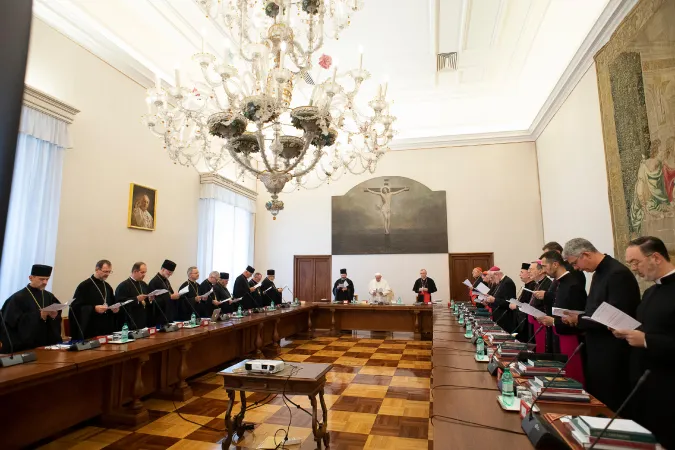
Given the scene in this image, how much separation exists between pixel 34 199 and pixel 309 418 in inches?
174

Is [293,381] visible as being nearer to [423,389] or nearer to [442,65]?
[423,389]

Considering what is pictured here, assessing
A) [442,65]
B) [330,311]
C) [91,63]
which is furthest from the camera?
[330,311]

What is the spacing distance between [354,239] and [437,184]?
2.61 meters

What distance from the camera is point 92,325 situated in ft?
16.0

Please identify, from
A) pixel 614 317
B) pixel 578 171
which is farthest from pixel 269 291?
pixel 614 317

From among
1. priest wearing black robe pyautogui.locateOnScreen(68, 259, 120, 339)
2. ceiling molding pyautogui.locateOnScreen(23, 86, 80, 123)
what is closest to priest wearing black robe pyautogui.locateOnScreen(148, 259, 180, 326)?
priest wearing black robe pyautogui.locateOnScreen(68, 259, 120, 339)

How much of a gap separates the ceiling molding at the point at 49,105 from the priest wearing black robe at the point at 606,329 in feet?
20.0

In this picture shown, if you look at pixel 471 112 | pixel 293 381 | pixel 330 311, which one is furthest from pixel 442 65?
pixel 293 381

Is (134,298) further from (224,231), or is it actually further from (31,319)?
(224,231)

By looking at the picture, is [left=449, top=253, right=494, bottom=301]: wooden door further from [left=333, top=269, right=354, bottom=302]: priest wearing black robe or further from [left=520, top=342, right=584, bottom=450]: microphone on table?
[left=520, top=342, right=584, bottom=450]: microphone on table

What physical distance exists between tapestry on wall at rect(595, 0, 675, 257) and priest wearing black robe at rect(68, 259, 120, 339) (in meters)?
6.13

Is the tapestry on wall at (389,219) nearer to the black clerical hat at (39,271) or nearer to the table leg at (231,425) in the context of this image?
the black clerical hat at (39,271)

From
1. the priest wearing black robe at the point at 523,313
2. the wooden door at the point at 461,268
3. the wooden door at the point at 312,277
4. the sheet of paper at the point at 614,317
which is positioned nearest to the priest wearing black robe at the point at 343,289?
the wooden door at the point at 312,277

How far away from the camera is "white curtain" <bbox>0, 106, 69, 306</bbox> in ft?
16.3
